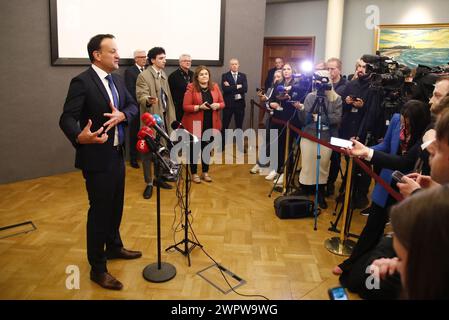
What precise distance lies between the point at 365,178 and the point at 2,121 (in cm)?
430

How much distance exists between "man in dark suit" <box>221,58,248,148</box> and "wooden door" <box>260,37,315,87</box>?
2.83m

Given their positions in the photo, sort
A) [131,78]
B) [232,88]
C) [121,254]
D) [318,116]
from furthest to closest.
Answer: [232,88] < [131,78] < [318,116] < [121,254]

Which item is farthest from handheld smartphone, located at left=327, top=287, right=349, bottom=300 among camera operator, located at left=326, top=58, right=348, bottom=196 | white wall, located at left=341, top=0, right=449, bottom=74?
white wall, located at left=341, top=0, right=449, bottom=74

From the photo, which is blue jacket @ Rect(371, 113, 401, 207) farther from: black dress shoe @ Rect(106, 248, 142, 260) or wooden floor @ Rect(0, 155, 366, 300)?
black dress shoe @ Rect(106, 248, 142, 260)

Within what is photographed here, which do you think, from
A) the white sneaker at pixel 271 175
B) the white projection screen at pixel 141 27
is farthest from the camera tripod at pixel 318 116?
the white projection screen at pixel 141 27

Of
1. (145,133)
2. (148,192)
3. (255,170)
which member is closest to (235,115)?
(255,170)

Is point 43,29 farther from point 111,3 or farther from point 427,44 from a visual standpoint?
point 427,44

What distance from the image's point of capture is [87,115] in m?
2.44

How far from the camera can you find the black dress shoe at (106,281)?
2535 millimetres

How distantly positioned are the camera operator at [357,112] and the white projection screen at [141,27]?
2.77 m

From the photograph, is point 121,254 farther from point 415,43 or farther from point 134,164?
point 415,43

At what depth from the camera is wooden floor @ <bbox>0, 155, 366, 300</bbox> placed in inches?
102

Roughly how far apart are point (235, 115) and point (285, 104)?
181 centimetres
